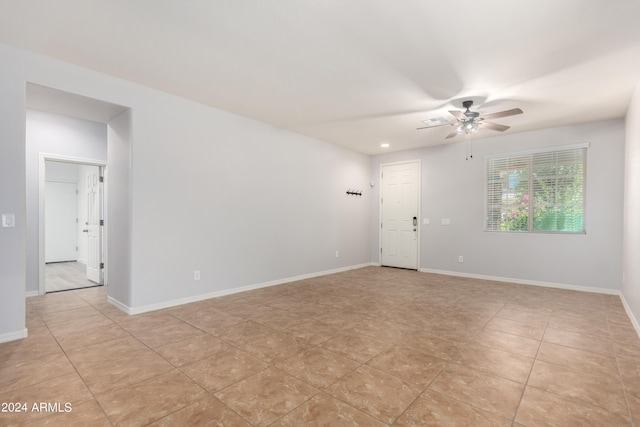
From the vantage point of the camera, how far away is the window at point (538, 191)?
507 cm

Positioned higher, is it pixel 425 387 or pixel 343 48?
pixel 343 48

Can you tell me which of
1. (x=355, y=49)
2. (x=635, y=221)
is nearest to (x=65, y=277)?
(x=355, y=49)

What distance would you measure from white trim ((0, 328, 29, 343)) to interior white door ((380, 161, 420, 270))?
6178 mm

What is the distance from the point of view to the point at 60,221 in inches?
309

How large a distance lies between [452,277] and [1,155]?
665cm

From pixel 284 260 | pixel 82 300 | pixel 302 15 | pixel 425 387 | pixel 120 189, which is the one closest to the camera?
pixel 425 387

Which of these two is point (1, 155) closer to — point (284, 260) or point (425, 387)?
Answer: point (284, 260)

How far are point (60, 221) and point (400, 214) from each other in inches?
334

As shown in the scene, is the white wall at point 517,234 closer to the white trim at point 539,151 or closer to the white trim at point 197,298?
the white trim at point 539,151

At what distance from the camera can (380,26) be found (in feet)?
8.22

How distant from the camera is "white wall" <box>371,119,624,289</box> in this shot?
4.77 meters

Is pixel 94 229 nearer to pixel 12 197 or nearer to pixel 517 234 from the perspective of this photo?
pixel 12 197

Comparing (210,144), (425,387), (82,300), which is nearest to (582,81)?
(425,387)

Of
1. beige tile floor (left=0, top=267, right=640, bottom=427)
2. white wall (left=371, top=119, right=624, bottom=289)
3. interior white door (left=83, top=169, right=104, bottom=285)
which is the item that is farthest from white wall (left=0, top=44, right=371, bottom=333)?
white wall (left=371, top=119, right=624, bottom=289)
